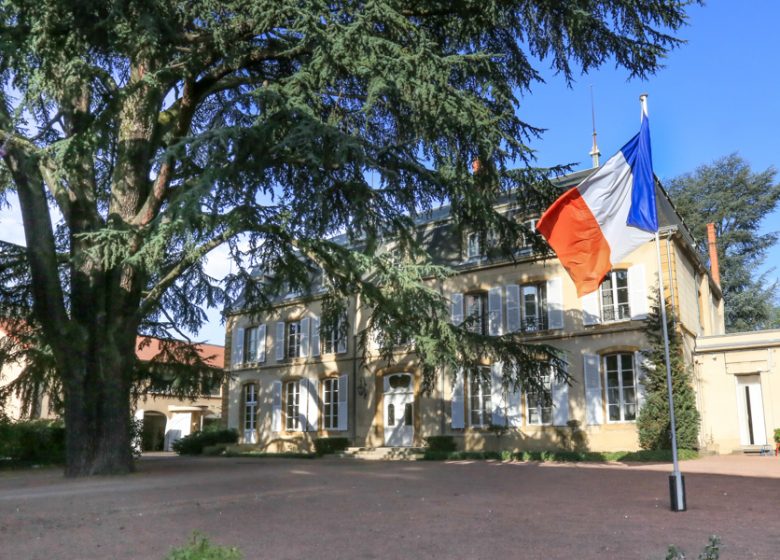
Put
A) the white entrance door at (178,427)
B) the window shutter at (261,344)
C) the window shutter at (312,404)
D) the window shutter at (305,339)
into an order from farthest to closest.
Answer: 1. the white entrance door at (178,427)
2. the window shutter at (261,344)
3. the window shutter at (305,339)
4. the window shutter at (312,404)

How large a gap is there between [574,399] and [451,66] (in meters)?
11.4

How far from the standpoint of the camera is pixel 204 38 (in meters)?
9.64

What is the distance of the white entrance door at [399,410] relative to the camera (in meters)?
21.1

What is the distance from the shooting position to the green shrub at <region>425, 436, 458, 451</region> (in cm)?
1941

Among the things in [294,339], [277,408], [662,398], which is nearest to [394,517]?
[662,398]

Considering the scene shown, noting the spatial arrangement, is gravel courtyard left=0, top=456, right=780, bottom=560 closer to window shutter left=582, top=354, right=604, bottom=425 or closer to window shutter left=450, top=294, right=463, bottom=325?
window shutter left=582, top=354, right=604, bottom=425

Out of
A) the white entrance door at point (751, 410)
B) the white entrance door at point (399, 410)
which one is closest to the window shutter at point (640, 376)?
the white entrance door at point (751, 410)

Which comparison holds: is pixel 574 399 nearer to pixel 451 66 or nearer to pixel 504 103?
pixel 504 103

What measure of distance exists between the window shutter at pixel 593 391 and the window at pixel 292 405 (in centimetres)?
1051

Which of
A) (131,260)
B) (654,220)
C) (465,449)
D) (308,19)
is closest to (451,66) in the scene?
(308,19)

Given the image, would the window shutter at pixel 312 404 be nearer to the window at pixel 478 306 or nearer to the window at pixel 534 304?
the window at pixel 478 306

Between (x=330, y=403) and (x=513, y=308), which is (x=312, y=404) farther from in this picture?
(x=513, y=308)

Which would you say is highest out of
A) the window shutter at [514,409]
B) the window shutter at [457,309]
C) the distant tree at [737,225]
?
the distant tree at [737,225]

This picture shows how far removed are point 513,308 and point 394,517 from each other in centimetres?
1356
